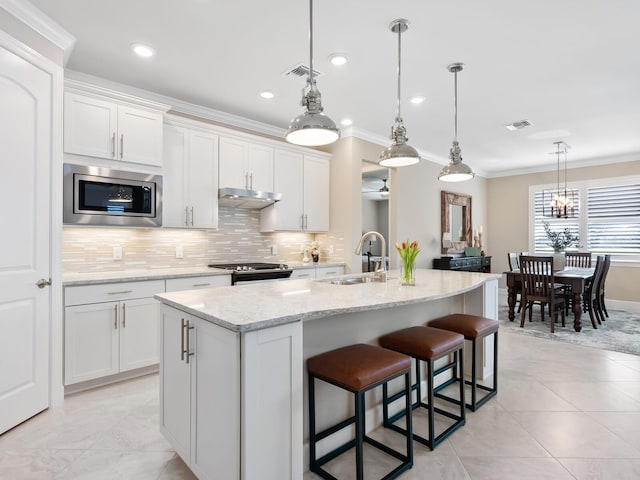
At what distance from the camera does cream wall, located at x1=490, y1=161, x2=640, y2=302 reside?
6.33 meters

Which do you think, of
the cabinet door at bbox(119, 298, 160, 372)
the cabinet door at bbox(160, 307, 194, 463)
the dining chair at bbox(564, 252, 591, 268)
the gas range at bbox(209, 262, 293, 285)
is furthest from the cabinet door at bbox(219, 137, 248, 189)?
the dining chair at bbox(564, 252, 591, 268)

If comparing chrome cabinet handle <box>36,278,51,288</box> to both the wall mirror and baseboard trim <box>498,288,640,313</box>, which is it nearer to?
the wall mirror

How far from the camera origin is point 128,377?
314 centimetres

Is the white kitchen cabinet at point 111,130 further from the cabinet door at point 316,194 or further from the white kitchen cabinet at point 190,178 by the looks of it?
the cabinet door at point 316,194

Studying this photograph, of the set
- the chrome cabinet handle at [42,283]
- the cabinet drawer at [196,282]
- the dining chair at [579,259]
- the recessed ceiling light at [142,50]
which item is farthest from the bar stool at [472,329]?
the dining chair at [579,259]

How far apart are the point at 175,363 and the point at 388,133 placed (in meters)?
4.19

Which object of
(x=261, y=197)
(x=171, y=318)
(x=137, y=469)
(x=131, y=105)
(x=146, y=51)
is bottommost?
(x=137, y=469)

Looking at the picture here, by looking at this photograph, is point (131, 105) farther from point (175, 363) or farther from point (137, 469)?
point (137, 469)

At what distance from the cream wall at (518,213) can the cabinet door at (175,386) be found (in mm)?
7495

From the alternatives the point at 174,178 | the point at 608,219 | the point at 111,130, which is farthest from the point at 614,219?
the point at 111,130

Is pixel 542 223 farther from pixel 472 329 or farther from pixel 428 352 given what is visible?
pixel 428 352

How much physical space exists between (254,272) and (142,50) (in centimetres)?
217

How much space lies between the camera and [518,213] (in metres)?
7.58

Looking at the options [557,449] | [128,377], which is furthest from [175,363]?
[557,449]
